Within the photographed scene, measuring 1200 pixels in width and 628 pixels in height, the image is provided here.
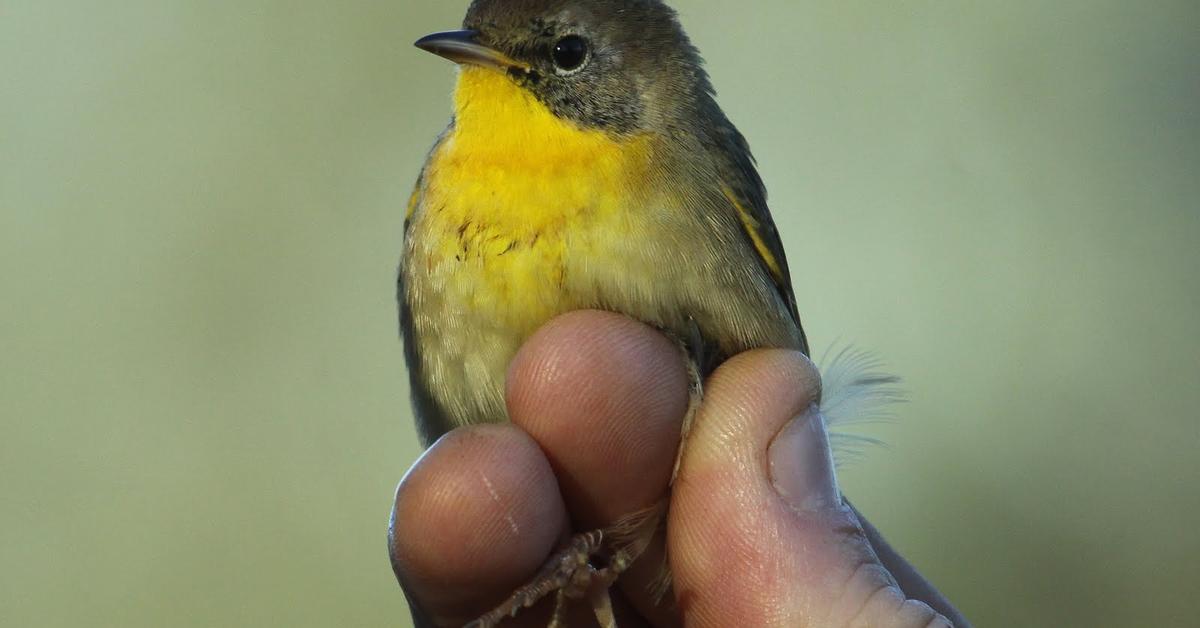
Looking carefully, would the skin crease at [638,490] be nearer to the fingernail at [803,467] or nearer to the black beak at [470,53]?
the fingernail at [803,467]

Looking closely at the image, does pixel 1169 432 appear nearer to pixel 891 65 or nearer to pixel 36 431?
pixel 891 65

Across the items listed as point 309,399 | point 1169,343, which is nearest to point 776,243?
point 309,399

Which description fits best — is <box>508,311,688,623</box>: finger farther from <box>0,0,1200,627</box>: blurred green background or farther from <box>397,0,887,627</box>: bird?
<box>0,0,1200,627</box>: blurred green background

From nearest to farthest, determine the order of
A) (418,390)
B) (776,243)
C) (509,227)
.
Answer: (509,227) < (418,390) < (776,243)

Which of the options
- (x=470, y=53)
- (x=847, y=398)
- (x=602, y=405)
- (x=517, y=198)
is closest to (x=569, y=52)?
(x=470, y=53)

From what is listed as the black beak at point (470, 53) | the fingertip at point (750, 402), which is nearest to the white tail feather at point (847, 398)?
the fingertip at point (750, 402)

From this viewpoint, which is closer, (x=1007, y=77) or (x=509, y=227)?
(x=509, y=227)

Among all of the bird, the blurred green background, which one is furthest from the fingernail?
the blurred green background
